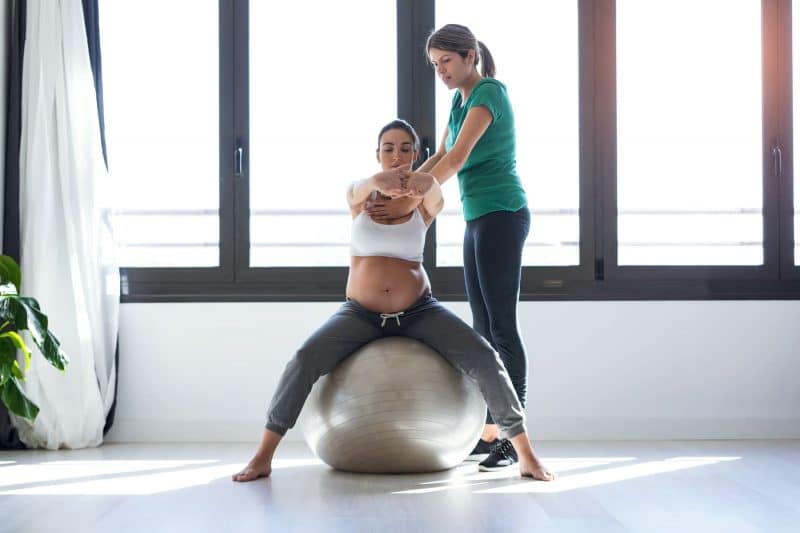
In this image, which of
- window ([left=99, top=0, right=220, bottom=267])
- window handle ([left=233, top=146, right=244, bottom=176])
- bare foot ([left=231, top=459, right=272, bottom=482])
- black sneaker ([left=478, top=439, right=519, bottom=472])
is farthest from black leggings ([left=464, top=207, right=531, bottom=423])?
window ([left=99, top=0, right=220, bottom=267])

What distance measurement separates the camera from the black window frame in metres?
3.90

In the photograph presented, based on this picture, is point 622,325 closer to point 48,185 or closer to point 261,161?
point 261,161

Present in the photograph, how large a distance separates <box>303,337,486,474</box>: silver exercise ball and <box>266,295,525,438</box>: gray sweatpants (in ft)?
0.12

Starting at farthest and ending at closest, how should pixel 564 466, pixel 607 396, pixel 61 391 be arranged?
pixel 607 396
pixel 61 391
pixel 564 466

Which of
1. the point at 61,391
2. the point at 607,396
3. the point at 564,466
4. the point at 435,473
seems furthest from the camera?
Result: the point at 607,396

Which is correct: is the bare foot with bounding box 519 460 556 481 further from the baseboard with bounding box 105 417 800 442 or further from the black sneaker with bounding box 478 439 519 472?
the baseboard with bounding box 105 417 800 442

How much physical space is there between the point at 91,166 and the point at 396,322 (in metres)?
1.59

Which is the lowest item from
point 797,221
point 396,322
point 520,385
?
point 520,385

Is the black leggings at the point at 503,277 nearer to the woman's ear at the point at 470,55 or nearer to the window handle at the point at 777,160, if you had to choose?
the woman's ear at the point at 470,55

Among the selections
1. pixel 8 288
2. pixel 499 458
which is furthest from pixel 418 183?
pixel 8 288

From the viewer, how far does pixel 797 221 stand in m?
4.03

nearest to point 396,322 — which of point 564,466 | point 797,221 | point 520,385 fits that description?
point 520,385

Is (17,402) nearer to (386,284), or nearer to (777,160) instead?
(386,284)

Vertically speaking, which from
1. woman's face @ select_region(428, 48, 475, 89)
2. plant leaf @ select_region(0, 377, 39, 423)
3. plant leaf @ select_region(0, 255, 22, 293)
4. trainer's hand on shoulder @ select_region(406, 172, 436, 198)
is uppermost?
woman's face @ select_region(428, 48, 475, 89)
